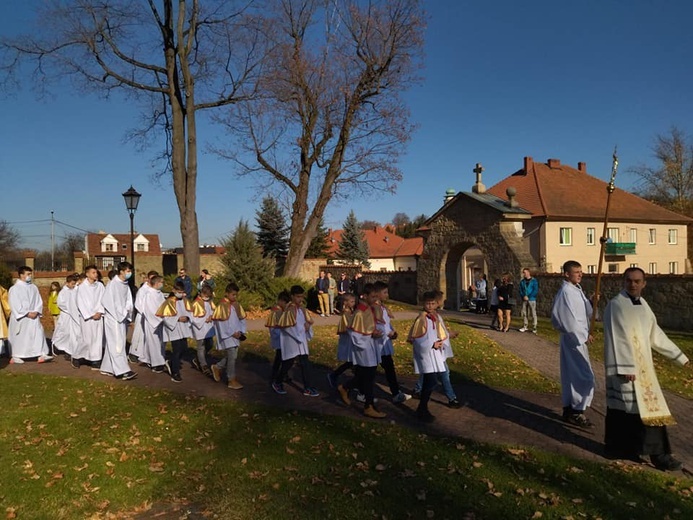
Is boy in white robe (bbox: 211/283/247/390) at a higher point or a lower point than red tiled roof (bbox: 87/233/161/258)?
lower

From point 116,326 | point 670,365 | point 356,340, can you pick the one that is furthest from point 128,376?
point 670,365

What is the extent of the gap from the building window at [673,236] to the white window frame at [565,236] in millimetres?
12806

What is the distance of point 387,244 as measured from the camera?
7406cm

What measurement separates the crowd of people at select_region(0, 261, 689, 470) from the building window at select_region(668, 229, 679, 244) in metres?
42.2

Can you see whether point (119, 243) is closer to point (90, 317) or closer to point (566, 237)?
point (566, 237)

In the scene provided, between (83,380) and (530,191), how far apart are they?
34849 mm

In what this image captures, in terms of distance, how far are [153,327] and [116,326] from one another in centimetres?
65

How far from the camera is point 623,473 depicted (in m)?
5.10

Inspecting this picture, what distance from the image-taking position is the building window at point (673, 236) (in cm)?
4278

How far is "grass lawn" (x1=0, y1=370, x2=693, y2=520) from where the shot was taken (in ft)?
14.6

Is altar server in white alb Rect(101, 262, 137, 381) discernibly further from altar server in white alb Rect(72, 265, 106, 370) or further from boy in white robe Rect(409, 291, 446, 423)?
boy in white robe Rect(409, 291, 446, 423)

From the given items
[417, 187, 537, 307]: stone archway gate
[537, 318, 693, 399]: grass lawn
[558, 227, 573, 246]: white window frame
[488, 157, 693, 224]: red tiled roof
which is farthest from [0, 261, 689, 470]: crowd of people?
[558, 227, 573, 246]: white window frame

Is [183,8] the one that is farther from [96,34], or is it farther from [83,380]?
[83,380]

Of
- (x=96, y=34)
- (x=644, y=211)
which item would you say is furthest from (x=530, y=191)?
(x=96, y=34)
